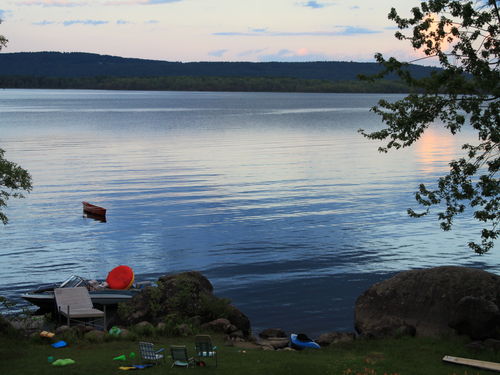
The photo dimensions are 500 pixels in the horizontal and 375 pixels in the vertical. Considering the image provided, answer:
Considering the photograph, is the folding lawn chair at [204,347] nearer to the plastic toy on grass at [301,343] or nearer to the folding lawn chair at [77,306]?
the plastic toy on grass at [301,343]

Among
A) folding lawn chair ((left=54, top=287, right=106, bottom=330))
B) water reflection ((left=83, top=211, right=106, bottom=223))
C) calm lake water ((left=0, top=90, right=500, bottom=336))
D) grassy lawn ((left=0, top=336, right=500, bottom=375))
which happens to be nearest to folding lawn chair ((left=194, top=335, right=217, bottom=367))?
grassy lawn ((left=0, top=336, right=500, bottom=375))

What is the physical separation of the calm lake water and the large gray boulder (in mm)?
2842

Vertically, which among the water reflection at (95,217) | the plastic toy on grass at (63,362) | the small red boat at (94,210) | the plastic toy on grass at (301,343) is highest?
the small red boat at (94,210)

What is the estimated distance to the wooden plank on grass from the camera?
18.5 meters

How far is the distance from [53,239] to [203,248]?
10.1 meters

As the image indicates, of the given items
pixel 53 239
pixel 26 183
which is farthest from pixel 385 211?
pixel 26 183

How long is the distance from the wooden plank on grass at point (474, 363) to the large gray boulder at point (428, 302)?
101 inches

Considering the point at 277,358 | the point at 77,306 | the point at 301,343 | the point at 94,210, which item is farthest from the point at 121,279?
the point at 94,210

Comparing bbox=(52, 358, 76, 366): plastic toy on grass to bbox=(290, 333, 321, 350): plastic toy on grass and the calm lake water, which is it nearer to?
bbox=(290, 333, 321, 350): plastic toy on grass

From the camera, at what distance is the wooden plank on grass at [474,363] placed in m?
18.5

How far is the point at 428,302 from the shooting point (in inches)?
969

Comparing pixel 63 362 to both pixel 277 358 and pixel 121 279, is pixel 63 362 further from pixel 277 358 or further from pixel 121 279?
pixel 121 279

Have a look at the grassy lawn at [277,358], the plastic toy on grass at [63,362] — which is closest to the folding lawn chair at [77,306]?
the grassy lawn at [277,358]

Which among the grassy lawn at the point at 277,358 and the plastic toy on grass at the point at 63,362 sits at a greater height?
the plastic toy on grass at the point at 63,362
